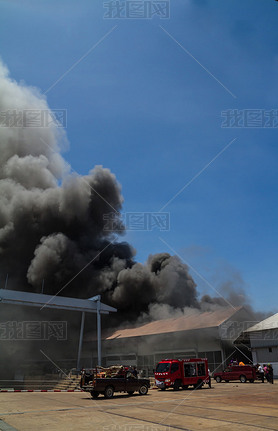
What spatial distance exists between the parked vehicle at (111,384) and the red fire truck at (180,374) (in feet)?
7.08

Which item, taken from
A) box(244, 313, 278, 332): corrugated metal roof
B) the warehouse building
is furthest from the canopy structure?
box(244, 313, 278, 332): corrugated metal roof

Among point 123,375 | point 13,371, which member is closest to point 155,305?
point 13,371

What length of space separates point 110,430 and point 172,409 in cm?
429

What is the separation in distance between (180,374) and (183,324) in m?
14.7

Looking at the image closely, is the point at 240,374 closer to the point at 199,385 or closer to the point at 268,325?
the point at 199,385

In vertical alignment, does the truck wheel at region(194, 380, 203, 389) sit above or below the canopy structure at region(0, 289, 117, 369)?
below

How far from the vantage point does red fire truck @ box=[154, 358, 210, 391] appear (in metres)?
19.2

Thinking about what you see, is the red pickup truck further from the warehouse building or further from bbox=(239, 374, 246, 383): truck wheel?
the warehouse building

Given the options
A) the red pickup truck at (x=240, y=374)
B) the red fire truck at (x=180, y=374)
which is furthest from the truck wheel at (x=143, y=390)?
the red pickup truck at (x=240, y=374)

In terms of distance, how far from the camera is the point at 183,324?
112 feet

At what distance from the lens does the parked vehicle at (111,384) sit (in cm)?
1553

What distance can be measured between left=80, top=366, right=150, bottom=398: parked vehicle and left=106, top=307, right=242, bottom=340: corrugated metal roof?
14.3 meters

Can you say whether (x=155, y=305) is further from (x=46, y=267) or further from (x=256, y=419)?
(x=256, y=419)

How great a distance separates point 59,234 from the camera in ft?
158
